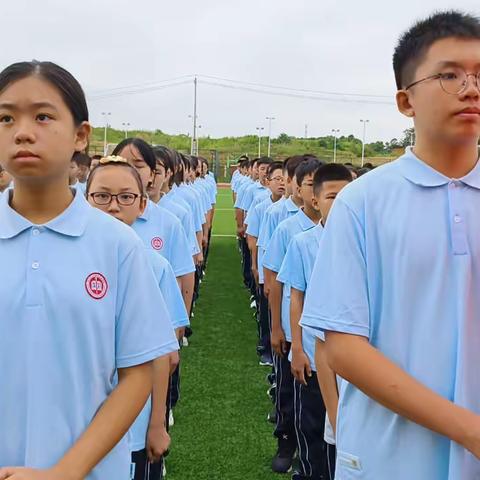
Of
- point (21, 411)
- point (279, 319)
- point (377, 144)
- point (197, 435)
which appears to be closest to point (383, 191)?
point (21, 411)

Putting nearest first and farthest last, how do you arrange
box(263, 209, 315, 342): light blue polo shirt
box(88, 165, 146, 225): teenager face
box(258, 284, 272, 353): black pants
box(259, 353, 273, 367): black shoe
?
box(88, 165, 146, 225): teenager face
box(263, 209, 315, 342): light blue polo shirt
box(259, 353, 273, 367): black shoe
box(258, 284, 272, 353): black pants

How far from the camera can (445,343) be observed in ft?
4.91

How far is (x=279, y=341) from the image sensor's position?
4090 millimetres

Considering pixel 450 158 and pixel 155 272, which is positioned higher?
pixel 450 158

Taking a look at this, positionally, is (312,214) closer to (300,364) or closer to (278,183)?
(300,364)

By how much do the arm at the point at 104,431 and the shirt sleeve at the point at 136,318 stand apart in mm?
40

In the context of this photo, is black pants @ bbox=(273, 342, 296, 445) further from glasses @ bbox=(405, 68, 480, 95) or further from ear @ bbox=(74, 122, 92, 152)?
glasses @ bbox=(405, 68, 480, 95)

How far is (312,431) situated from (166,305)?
1.38 m

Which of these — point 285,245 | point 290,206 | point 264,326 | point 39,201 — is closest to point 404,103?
point 39,201

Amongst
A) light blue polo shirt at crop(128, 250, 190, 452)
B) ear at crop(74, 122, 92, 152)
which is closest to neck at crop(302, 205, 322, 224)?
light blue polo shirt at crop(128, 250, 190, 452)

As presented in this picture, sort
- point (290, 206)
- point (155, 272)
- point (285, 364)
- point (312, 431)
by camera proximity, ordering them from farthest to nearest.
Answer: point (290, 206)
point (285, 364)
point (312, 431)
point (155, 272)

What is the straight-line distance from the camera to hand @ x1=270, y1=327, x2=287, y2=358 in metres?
4.06

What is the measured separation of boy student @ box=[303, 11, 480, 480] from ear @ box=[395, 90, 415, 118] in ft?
0.04

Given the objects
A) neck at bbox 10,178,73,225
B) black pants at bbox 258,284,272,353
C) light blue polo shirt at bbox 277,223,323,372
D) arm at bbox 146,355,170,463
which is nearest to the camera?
neck at bbox 10,178,73,225
